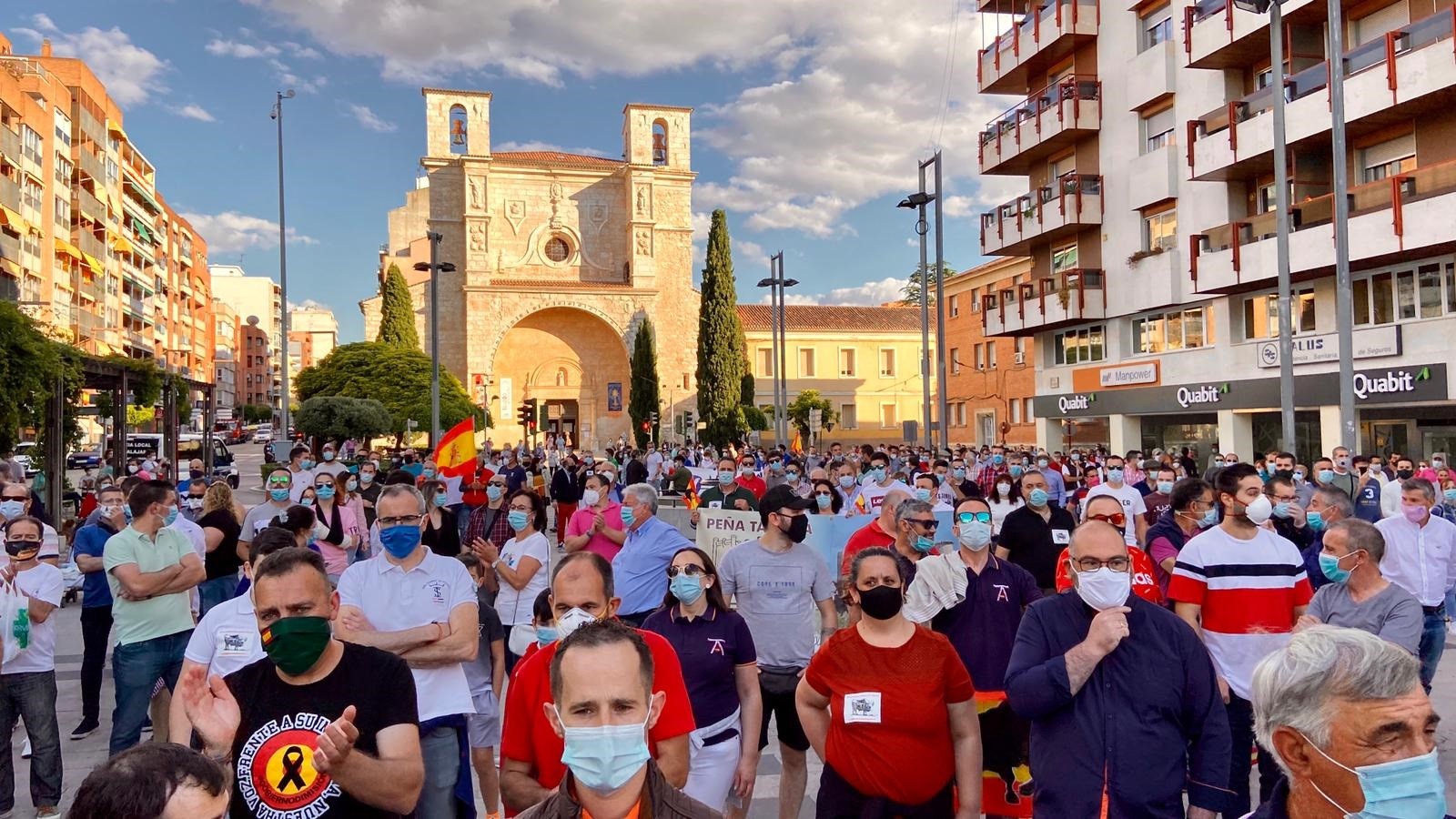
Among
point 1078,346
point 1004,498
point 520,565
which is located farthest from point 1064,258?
point 520,565

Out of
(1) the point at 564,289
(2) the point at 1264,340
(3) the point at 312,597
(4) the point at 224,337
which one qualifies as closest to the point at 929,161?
(2) the point at 1264,340

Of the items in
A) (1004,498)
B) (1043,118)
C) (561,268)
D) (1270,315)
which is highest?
(561,268)

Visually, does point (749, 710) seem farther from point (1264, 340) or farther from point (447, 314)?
point (447, 314)

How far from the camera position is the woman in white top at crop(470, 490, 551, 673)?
22.1ft

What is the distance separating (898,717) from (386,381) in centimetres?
4397

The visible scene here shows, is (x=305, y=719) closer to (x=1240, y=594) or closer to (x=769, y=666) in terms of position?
(x=769, y=666)

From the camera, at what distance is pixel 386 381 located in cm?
4450

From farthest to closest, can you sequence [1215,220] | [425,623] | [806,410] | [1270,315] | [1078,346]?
1. [806,410]
2. [1078,346]
3. [1215,220]
4. [1270,315]
5. [425,623]

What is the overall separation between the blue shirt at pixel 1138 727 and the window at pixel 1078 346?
2863 cm

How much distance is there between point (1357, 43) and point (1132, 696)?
23996 mm

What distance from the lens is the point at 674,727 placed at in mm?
3268

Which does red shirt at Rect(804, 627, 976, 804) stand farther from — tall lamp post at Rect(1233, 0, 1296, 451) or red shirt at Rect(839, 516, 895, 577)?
tall lamp post at Rect(1233, 0, 1296, 451)

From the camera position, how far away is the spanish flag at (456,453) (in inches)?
576

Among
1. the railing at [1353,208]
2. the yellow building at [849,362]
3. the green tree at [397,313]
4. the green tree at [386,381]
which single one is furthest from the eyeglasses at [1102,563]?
the yellow building at [849,362]
